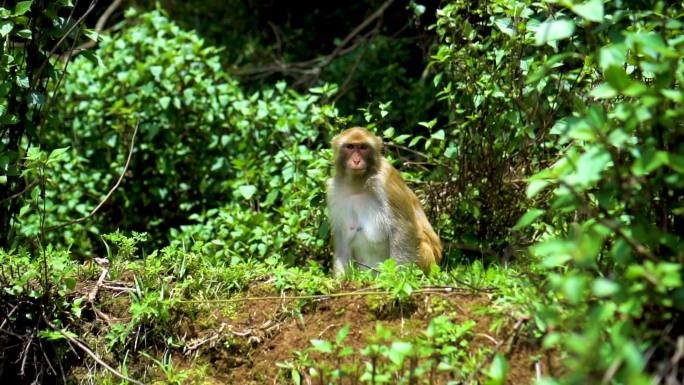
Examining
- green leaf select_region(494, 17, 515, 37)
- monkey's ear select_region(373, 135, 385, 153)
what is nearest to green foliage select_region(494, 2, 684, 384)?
green leaf select_region(494, 17, 515, 37)

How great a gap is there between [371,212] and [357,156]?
1.52ft

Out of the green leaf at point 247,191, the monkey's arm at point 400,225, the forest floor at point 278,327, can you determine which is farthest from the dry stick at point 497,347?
the green leaf at point 247,191

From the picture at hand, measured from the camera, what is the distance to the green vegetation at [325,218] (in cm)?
368

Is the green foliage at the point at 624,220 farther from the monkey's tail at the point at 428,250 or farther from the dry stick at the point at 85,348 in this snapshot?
the dry stick at the point at 85,348

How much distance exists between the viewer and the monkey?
22.1ft

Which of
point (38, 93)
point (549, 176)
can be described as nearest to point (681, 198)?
point (549, 176)

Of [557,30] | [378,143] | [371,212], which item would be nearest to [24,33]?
[378,143]

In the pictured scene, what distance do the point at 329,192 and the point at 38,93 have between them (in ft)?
7.49

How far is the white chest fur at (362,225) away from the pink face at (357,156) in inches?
10.2

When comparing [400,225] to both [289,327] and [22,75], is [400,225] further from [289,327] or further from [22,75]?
[22,75]

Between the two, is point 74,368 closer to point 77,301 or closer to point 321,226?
point 77,301

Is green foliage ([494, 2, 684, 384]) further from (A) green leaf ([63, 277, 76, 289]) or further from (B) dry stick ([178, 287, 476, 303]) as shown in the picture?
(A) green leaf ([63, 277, 76, 289])

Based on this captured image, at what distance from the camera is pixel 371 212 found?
22.6 ft

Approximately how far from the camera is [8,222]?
6207 mm
